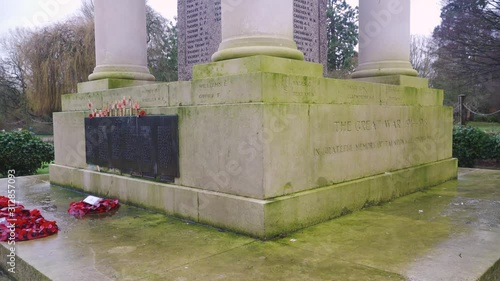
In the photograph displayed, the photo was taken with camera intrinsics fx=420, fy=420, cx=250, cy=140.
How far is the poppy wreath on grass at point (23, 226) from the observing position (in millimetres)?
4617

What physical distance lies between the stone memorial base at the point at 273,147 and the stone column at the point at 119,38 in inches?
35.7

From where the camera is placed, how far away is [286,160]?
15.8 ft

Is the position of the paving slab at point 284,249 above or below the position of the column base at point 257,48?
below

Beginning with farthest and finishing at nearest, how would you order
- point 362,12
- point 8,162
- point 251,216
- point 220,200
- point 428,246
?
1. point 8,162
2. point 362,12
3. point 220,200
4. point 251,216
5. point 428,246

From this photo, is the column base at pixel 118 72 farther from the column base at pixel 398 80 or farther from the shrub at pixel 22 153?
the shrub at pixel 22 153

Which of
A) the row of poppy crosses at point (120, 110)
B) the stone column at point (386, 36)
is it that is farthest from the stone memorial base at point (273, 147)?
the stone column at point (386, 36)

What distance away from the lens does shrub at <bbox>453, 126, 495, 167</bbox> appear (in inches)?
482

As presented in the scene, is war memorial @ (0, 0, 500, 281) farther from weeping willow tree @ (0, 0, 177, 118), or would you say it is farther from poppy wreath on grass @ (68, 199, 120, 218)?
weeping willow tree @ (0, 0, 177, 118)

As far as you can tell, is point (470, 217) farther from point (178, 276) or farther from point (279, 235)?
point (178, 276)

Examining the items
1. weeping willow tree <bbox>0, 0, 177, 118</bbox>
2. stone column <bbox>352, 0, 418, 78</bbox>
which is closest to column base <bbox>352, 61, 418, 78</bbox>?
stone column <bbox>352, 0, 418, 78</bbox>

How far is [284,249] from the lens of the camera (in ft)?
13.7

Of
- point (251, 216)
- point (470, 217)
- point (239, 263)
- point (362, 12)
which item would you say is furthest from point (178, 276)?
point (362, 12)

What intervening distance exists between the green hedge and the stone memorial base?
598cm

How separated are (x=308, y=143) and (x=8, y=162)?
395 inches
